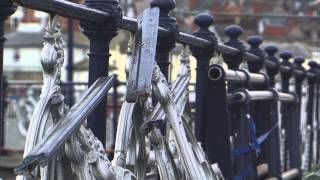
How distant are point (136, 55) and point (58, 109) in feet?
1.60

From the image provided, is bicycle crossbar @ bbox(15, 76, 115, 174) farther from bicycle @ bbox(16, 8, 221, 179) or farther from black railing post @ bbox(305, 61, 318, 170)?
black railing post @ bbox(305, 61, 318, 170)

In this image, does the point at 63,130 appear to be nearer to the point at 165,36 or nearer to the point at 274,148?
the point at 165,36

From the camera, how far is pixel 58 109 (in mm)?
2521

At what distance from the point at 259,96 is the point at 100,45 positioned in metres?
2.18

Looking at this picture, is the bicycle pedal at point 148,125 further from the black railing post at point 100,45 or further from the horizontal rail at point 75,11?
the horizontal rail at point 75,11

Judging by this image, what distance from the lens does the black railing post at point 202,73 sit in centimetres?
450

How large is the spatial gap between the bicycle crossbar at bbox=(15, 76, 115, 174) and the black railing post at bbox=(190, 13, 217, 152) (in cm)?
168

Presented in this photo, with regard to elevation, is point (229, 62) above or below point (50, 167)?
above

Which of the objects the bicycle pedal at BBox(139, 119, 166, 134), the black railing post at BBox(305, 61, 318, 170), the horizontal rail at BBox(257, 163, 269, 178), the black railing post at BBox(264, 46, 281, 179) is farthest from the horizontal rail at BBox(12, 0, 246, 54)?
the black railing post at BBox(305, 61, 318, 170)

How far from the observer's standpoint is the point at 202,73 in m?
4.57

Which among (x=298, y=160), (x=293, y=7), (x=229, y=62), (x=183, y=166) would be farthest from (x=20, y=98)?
(x=293, y=7)

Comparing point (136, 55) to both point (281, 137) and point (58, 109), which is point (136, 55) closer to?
point (58, 109)

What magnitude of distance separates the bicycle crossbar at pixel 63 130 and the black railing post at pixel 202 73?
5.51ft

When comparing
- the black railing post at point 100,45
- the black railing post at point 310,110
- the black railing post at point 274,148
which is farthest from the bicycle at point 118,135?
the black railing post at point 310,110
